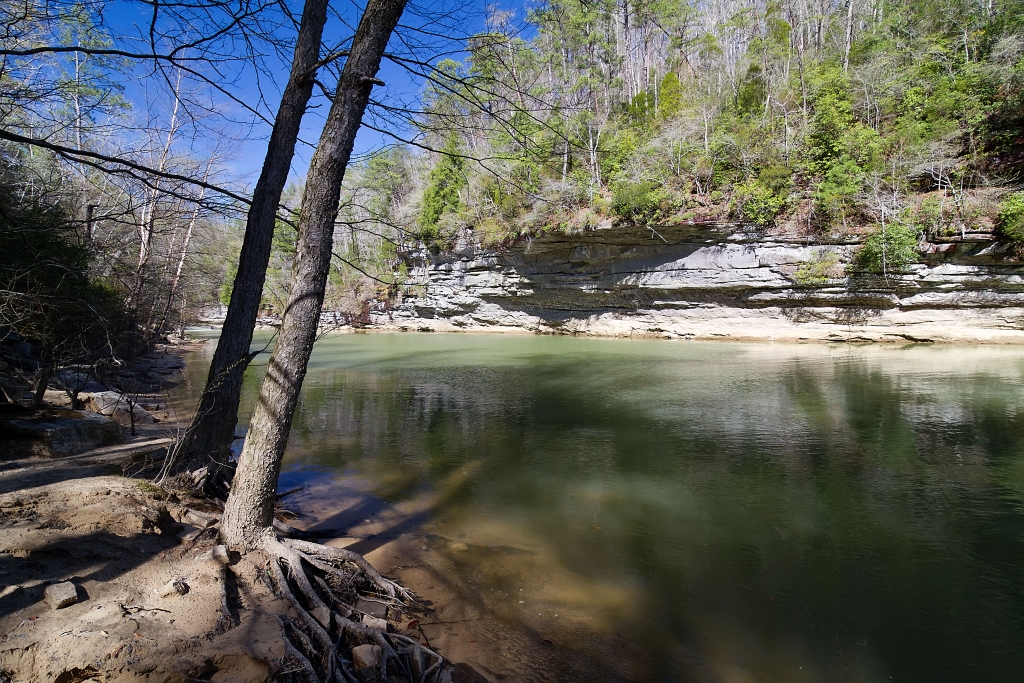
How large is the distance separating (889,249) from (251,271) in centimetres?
1980

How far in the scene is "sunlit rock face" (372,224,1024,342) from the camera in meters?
16.5

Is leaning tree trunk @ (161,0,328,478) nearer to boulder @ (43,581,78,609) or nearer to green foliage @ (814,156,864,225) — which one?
boulder @ (43,581,78,609)

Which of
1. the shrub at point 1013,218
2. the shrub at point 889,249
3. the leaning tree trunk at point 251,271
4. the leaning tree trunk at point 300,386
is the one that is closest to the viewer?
the leaning tree trunk at point 300,386

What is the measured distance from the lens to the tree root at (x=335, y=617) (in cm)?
217

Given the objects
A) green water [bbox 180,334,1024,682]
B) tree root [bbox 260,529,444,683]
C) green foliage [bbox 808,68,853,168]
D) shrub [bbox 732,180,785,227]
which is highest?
green foliage [bbox 808,68,853,168]

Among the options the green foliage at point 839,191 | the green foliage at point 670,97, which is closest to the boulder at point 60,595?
the green foliage at point 839,191

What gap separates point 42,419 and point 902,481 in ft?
31.3

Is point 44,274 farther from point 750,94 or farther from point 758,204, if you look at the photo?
point 750,94

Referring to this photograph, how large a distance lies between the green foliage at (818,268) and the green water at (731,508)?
24.4 ft

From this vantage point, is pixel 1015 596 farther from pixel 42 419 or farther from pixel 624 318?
pixel 624 318

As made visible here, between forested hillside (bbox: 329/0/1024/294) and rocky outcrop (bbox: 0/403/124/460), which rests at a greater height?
forested hillside (bbox: 329/0/1024/294)

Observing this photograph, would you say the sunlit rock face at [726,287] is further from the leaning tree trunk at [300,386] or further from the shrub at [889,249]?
the leaning tree trunk at [300,386]

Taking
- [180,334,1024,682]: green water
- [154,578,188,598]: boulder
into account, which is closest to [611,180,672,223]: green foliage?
[180,334,1024,682]: green water

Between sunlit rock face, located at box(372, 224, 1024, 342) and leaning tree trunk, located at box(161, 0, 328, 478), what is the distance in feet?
58.4
